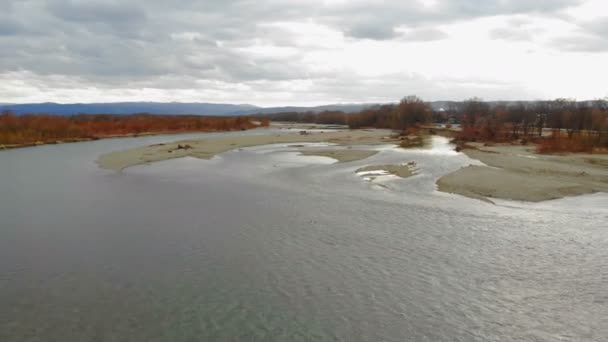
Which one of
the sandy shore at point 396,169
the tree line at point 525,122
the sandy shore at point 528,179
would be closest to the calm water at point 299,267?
the sandy shore at point 528,179

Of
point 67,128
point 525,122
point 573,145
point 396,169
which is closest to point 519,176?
point 396,169

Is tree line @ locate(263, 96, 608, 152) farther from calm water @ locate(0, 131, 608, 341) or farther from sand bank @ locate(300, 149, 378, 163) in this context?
calm water @ locate(0, 131, 608, 341)

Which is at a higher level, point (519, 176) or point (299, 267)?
point (519, 176)

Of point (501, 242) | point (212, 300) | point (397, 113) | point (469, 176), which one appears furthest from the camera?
point (397, 113)

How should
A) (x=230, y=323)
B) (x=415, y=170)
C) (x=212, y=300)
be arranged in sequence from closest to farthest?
(x=230, y=323)
(x=212, y=300)
(x=415, y=170)

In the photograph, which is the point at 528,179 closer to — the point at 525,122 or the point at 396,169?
the point at 396,169

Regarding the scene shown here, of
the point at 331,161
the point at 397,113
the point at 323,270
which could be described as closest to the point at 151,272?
the point at 323,270

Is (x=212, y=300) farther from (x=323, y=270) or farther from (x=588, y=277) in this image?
(x=588, y=277)
